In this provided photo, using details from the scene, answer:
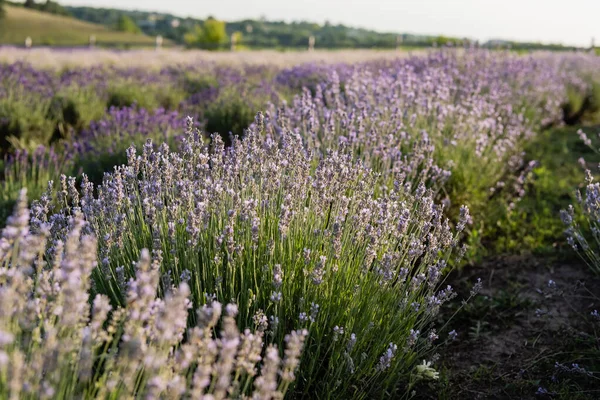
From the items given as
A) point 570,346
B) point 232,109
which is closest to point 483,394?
point 570,346

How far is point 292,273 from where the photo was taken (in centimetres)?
233

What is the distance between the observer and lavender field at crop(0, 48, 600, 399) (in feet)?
4.73

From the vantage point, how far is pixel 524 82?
8.10 meters

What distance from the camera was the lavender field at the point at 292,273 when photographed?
4.73 ft

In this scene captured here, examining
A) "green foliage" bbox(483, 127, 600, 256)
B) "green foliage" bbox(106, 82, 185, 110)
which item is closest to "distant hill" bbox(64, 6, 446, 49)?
"green foliage" bbox(106, 82, 185, 110)

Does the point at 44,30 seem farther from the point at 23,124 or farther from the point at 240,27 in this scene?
the point at 23,124

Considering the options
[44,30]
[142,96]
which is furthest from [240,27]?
[142,96]

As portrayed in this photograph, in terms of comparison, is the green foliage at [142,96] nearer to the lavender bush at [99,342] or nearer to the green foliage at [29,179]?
the green foliage at [29,179]

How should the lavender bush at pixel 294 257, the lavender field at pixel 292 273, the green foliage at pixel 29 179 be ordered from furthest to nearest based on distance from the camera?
the green foliage at pixel 29 179 → the lavender bush at pixel 294 257 → the lavender field at pixel 292 273

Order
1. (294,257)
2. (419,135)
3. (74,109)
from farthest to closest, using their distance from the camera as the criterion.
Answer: (74,109) < (419,135) < (294,257)

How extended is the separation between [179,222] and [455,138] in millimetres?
2886

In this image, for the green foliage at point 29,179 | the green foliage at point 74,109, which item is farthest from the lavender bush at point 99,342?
the green foliage at point 74,109

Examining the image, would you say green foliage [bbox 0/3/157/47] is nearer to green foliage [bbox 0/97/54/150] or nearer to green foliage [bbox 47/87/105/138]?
green foliage [bbox 47/87/105/138]

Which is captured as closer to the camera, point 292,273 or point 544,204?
point 292,273
